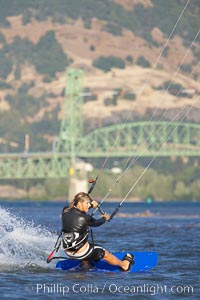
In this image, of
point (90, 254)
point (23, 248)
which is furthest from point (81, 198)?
point (23, 248)

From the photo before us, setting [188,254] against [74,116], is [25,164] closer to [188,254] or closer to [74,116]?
[74,116]

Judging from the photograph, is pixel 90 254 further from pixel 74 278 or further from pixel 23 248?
pixel 23 248

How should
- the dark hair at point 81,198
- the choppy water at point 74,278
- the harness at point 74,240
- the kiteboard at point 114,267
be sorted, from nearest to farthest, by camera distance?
1. the choppy water at point 74,278
2. the dark hair at point 81,198
3. the harness at point 74,240
4. the kiteboard at point 114,267

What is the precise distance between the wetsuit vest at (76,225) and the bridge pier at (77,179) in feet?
440

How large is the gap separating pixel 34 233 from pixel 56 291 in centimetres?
1020

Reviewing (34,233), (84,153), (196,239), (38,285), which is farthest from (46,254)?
(84,153)

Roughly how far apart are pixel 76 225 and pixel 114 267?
201cm

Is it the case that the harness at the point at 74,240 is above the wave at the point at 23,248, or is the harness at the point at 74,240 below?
below

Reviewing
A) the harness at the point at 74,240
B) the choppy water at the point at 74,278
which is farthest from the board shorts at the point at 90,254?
the choppy water at the point at 74,278

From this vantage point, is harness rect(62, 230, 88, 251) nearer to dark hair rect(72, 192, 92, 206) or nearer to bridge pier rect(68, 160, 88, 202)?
dark hair rect(72, 192, 92, 206)

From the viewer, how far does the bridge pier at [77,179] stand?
165 metres

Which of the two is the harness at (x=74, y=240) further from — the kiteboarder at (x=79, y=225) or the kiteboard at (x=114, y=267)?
the kiteboard at (x=114, y=267)

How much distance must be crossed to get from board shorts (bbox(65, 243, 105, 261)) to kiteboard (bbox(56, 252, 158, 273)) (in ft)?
2.11

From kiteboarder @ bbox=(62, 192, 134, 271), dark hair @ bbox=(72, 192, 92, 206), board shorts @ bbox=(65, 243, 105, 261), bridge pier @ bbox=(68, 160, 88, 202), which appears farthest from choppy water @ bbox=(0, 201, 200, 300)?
bridge pier @ bbox=(68, 160, 88, 202)
